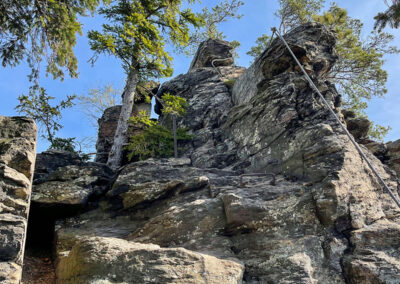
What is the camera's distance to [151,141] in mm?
11273

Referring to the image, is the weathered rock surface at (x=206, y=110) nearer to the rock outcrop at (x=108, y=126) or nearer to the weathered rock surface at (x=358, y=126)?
the rock outcrop at (x=108, y=126)

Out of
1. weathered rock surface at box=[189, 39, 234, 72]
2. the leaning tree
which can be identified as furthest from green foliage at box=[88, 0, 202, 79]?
weathered rock surface at box=[189, 39, 234, 72]

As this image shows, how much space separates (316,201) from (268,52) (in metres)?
7.13

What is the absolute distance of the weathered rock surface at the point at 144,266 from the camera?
13.1 feet

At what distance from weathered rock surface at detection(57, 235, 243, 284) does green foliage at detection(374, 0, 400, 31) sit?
10580 mm

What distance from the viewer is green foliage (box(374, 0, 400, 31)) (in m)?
9.93

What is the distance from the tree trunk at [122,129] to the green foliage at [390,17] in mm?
9951

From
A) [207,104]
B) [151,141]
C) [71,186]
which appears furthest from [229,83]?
[71,186]

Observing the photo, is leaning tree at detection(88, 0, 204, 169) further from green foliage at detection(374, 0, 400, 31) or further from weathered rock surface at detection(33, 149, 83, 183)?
green foliage at detection(374, 0, 400, 31)

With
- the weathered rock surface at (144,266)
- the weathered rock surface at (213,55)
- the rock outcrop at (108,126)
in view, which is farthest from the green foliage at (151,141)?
the weathered rock surface at (213,55)

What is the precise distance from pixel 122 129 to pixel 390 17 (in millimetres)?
10988

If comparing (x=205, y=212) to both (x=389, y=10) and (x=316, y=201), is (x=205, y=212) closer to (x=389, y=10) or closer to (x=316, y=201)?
(x=316, y=201)

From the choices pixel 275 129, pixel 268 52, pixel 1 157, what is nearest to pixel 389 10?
pixel 268 52

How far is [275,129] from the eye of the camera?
8008 millimetres
